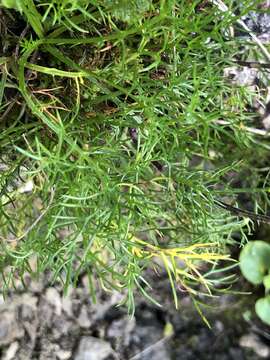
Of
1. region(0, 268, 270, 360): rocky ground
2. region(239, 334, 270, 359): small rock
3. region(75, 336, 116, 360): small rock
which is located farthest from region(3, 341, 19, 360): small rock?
region(239, 334, 270, 359): small rock

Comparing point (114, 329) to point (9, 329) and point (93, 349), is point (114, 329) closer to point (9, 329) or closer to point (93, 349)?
point (93, 349)

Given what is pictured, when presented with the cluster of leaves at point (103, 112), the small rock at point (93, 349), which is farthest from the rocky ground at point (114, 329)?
the cluster of leaves at point (103, 112)

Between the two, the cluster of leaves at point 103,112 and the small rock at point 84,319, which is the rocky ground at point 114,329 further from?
the cluster of leaves at point 103,112

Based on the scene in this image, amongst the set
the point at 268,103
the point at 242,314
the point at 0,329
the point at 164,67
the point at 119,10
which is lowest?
the point at 242,314

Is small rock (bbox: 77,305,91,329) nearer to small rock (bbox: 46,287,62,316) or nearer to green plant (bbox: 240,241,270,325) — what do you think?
small rock (bbox: 46,287,62,316)

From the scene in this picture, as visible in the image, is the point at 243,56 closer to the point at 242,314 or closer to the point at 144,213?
the point at 144,213

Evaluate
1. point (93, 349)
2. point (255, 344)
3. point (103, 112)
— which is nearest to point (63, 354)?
point (93, 349)

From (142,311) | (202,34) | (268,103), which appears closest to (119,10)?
(202,34)
